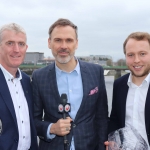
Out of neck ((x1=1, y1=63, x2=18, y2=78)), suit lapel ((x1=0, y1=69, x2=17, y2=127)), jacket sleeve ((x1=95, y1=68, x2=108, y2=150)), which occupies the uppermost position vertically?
neck ((x1=1, y1=63, x2=18, y2=78))

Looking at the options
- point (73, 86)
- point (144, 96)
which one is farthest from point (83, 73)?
point (144, 96)

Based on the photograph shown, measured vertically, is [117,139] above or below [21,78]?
below

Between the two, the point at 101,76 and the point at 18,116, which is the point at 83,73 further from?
the point at 18,116

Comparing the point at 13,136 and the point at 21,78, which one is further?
the point at 21,78

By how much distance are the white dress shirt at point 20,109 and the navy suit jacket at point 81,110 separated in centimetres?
19

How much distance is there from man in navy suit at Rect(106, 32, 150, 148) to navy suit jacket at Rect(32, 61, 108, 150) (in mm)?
340

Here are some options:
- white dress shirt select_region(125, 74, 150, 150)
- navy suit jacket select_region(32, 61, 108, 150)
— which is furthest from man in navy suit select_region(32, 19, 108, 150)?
white dress shirt select_region(125, 74, 150, 150)

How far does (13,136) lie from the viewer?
2652mm

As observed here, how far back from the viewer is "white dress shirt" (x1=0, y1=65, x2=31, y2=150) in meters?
2.74

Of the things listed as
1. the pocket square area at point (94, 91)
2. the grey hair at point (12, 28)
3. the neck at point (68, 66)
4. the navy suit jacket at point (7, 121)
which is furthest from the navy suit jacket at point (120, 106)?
the grey hair at point (12, 28)

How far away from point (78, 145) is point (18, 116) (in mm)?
752

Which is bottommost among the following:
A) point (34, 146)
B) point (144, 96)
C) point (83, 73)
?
point (34, 146)

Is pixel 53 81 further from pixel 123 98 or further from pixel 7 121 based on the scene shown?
pixel 123 98

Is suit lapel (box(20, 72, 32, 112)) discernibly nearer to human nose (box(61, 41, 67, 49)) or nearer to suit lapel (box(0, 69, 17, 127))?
suit lapel (box(0, 69, 17, 127))
